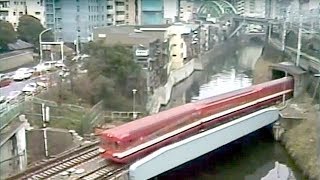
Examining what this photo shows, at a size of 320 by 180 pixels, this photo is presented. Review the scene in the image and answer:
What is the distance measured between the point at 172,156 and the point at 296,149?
1330 mm

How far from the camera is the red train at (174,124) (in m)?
3.30

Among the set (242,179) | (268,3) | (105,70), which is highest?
(268,3)

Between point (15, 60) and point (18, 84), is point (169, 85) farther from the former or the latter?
point (18, 84)

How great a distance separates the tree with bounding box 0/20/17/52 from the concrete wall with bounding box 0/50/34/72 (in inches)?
6.4

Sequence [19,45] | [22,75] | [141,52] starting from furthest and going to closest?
[19,45] → [141,52] → [22,75]

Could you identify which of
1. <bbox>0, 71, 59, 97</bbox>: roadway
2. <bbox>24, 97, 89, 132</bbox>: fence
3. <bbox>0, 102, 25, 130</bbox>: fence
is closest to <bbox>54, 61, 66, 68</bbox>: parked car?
<bbox>0, 71, 59, 97</bbox>: roadway

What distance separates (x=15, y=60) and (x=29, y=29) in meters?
0.85

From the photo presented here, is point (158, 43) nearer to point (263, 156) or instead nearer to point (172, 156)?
point (263, 156)

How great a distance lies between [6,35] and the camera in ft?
22.8

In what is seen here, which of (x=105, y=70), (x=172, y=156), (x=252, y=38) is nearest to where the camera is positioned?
(x=172, y=156)

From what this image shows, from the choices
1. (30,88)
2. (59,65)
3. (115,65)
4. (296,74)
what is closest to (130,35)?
(59,65)

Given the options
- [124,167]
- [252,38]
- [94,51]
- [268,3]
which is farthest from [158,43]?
[252,38]

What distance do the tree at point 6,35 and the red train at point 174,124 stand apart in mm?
3687

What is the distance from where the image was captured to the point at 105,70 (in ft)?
16.6
